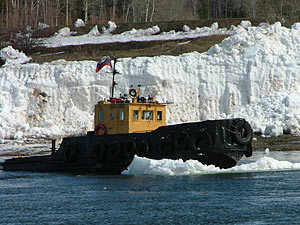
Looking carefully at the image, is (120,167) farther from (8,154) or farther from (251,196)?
(8,154)

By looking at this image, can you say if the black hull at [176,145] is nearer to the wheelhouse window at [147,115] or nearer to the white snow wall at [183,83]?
the wheelhouse window at [147,115]

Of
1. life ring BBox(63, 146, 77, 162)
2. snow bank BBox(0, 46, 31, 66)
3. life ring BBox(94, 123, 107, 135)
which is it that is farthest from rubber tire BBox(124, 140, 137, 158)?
snow bank BBox(0, 46, 31, 66)

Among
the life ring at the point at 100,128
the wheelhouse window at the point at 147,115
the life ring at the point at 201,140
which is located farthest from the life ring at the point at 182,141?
the life ring at the point at 100,128

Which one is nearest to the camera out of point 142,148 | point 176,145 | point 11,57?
point 176,145

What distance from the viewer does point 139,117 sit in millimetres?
25344

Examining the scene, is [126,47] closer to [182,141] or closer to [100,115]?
[100,115]

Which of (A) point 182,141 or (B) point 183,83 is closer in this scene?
(A) point 182,141

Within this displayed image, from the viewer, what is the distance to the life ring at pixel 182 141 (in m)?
22.8

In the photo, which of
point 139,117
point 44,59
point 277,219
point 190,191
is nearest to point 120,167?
point 139,117

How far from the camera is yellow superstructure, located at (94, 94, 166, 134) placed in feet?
82.5

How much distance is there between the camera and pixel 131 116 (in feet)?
82.5

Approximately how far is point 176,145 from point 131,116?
308 cm

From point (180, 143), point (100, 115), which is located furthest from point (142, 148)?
point (100, 115)

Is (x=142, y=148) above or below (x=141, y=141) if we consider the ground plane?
below
